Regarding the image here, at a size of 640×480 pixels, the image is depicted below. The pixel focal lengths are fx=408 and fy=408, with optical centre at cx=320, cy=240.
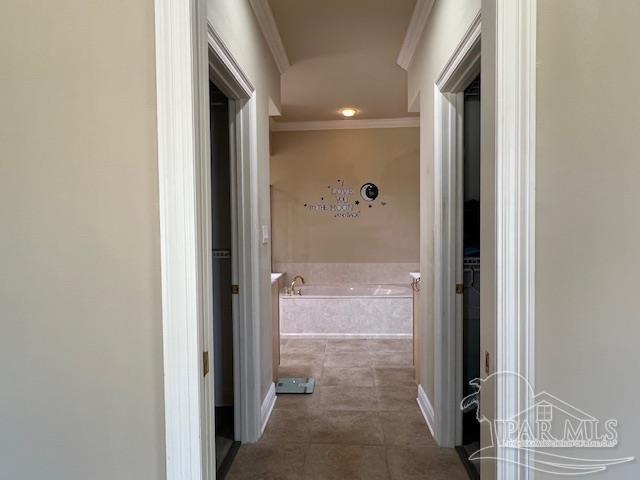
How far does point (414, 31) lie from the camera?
9.81 ft

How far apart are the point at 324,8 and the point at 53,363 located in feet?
8.60

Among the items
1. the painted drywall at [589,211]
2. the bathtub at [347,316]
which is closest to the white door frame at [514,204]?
the painted drywall at [589,211]

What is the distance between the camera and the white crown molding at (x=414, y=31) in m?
2.65

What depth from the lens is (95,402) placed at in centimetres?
107

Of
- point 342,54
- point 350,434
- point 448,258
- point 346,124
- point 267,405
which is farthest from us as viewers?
point 346,124

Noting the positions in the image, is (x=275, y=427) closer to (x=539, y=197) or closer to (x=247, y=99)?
(x=247, y=99)

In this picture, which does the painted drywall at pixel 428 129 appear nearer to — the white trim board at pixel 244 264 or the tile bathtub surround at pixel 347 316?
the white trim board at pixel 244 264

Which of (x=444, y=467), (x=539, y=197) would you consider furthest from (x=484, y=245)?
(x=444, y=467)

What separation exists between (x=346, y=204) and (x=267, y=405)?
359 cm

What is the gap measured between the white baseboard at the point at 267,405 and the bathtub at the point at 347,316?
177 cm

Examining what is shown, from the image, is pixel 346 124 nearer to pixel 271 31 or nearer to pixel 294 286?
pixel 294 286

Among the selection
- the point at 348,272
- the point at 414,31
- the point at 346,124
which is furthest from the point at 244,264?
the point at 346,124

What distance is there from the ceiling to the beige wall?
24.2 inches

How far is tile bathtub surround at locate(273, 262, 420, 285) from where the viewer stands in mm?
5926
